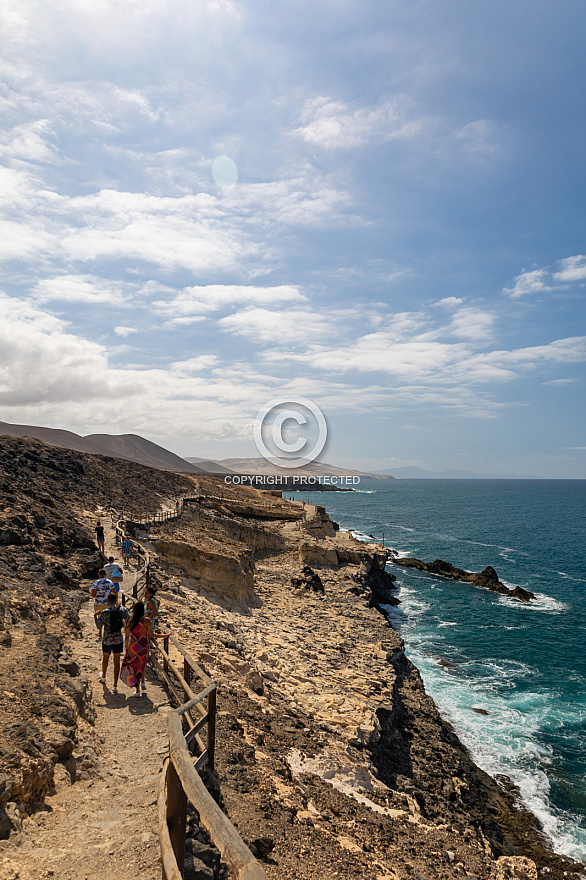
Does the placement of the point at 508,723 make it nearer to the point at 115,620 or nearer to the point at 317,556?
the point at 317,556

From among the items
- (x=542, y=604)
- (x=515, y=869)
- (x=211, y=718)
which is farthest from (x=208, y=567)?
(x=542, y=604)

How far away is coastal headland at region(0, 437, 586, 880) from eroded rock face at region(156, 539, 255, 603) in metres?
0.06

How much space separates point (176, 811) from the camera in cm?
391

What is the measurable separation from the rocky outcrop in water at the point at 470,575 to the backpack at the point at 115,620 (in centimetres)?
3811

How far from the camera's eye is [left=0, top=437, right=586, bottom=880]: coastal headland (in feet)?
19.2

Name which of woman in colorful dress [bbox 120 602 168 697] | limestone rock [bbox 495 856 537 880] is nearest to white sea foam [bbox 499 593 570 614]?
limestone rock [bbox 495 856 537 880]

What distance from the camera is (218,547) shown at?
78.7 feet

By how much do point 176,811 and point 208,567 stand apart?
59.3ft

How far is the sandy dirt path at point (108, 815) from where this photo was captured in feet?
14.7

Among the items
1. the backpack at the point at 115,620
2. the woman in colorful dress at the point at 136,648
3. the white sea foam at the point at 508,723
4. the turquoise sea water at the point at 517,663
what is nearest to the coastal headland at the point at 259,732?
the woman in colorful dress at the point at 136,648

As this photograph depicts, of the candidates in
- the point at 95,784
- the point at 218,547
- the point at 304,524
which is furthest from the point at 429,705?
the point at 304,524

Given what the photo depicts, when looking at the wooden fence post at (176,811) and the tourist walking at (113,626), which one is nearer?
the wooden fence post at (176,811)

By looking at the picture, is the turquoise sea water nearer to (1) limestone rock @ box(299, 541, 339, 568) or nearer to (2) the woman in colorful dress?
(1) limestone rock @ box(299, 541, 339, 568)

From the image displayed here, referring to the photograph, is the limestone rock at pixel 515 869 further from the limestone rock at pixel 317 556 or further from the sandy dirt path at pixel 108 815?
the limestone rock at pixel 317 556
